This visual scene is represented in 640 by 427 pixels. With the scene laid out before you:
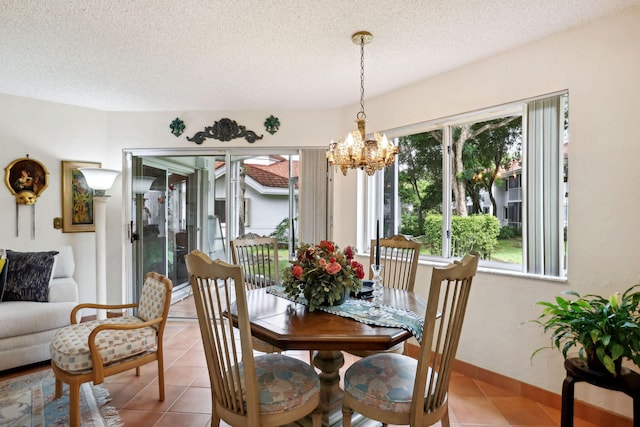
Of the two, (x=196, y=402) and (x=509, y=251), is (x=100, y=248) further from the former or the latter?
(x=509, y=251)

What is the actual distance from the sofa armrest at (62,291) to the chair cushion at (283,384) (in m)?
2.20

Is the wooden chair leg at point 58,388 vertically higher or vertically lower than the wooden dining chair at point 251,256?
lower

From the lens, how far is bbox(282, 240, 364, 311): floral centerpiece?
175cm

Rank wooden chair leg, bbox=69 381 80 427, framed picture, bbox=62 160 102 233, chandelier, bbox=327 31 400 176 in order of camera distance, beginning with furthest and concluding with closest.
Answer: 1. framed picture, bbox=62 160 102 233
2. chandelier, bbox=327 31 400 176
3. wooden chair leg, bbox=69 381 80 427

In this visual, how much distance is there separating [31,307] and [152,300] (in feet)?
3.76

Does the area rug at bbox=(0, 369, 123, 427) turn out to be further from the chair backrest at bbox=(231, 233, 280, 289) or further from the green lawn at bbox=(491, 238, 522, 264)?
the green lawn at bbox=(491, 238, 522, 264)

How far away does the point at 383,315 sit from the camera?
5.51 feet

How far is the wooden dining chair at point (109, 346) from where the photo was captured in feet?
6.41

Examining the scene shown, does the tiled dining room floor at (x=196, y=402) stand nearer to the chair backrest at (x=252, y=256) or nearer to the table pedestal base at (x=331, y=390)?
the table pedestal base at (x=331, y=390)

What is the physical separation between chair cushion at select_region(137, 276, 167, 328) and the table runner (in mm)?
989

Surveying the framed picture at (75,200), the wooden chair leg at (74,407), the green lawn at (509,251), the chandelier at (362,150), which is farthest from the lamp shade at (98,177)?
the green lawn at (509,251)

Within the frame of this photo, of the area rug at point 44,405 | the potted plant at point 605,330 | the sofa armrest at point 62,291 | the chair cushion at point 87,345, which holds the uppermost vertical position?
the potted plant at point 605,330

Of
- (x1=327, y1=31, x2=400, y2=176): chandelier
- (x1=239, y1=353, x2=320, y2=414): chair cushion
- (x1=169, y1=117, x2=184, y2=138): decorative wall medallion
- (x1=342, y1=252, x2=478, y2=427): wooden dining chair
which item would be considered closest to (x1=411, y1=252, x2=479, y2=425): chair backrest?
(x1=342, y1=252, x2=478, y2=427): wooden dining chair

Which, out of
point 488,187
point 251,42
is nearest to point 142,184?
point 251,42
